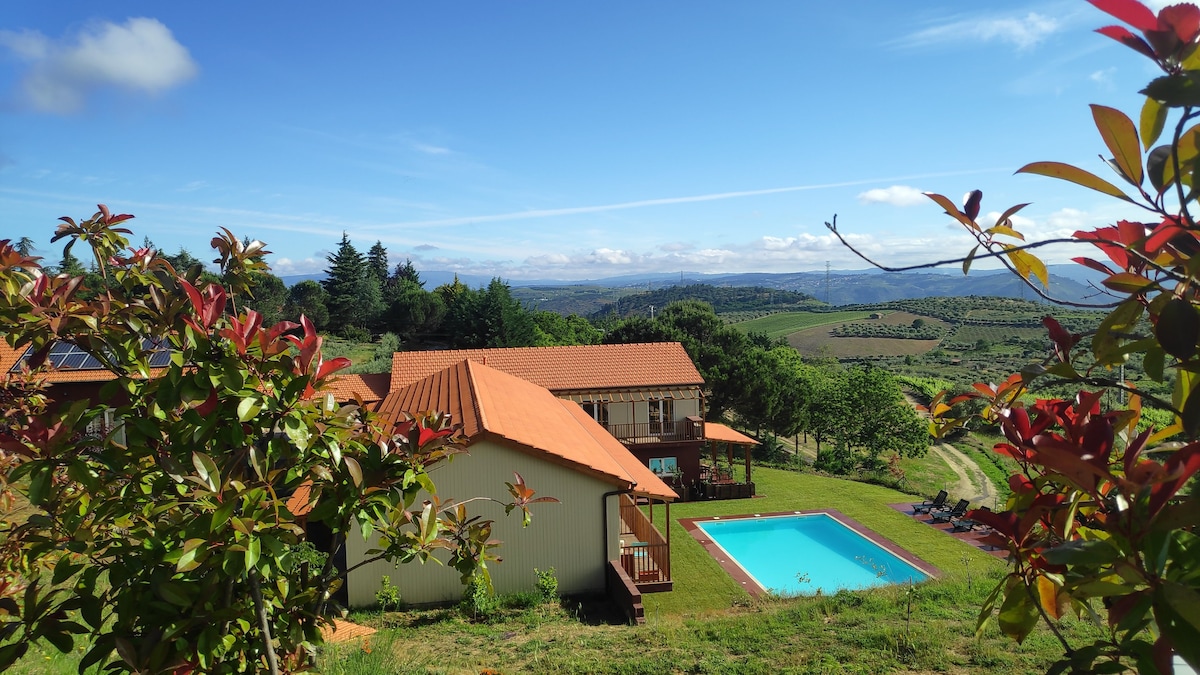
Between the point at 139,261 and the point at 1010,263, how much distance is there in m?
3.20

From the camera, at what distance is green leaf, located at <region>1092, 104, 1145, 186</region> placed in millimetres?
1057

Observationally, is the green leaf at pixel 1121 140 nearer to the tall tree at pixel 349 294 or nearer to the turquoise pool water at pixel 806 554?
the turquoise pool water at pixel 806 554

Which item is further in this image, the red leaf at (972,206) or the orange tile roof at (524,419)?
the orange tile roof at (524,419)

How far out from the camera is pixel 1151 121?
3.40 ft

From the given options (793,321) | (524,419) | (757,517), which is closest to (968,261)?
(524,419)

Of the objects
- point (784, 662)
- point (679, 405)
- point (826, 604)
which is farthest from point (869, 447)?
point (784, 662)

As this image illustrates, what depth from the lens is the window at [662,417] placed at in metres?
19.5

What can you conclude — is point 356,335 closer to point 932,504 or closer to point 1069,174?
point 932,504

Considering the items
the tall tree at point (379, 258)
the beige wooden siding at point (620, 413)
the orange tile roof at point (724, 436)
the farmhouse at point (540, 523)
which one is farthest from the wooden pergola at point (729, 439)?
the tall tree at point (379, 258)

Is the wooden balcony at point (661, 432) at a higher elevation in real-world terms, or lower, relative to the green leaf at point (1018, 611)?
lower

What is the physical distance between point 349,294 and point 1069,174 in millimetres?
42464

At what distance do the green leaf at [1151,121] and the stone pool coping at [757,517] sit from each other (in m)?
10.6

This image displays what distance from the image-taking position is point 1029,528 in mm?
1309

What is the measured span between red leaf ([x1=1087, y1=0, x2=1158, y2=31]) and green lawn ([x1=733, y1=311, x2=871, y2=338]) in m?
89.3
